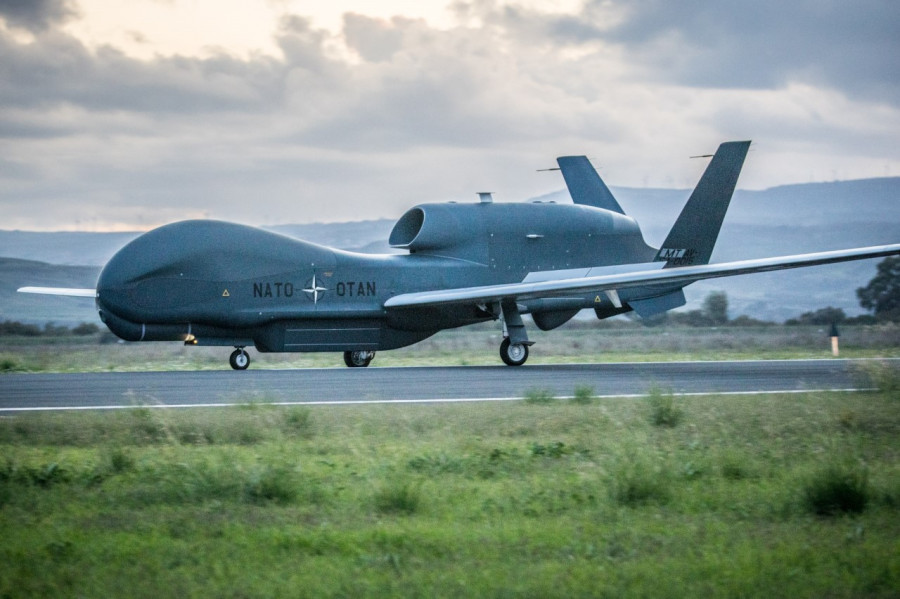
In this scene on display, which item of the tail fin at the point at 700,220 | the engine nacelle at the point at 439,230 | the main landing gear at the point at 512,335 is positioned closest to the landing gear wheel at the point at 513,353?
the main landing gear at the point at 512,335

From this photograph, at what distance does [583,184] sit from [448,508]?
2384cm

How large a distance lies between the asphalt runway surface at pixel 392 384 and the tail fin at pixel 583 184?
742cm

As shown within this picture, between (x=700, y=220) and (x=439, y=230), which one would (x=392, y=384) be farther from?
(x=700, y=220)

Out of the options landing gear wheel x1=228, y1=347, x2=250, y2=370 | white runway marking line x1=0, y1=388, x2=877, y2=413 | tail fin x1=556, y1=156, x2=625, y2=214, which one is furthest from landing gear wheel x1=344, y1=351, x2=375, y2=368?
white runway marking line x1=0, y1=388, x2=877, y2=413

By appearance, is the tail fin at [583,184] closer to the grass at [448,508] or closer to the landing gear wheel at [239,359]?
the landing gear wheel at [239,359]

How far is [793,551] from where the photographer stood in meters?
7.02

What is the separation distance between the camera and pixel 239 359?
25.8 metres

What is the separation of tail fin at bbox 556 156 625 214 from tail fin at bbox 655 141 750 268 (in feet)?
7.61

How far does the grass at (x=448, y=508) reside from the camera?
6.50m

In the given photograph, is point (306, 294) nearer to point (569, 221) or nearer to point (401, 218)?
point (401, 218)

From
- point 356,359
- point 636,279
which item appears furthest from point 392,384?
point 356,359

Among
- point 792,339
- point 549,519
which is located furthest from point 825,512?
point 792,339

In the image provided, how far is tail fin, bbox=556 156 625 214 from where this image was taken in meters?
31.3

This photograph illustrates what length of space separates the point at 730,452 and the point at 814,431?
2.42 meters
